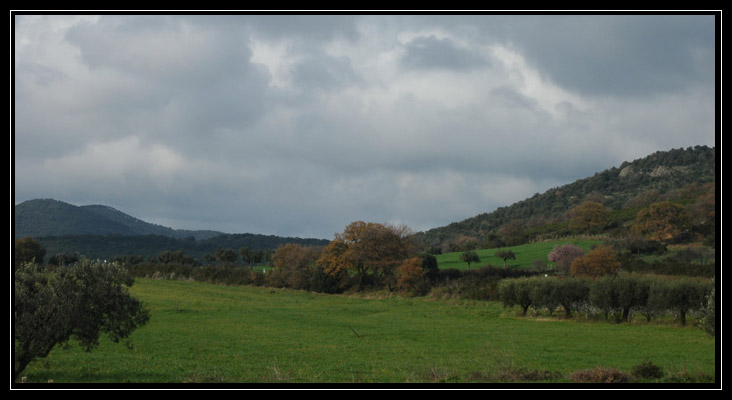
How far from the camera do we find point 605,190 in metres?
175

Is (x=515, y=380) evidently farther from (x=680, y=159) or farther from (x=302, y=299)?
(x=680, y=159)

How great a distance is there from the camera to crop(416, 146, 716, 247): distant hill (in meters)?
154

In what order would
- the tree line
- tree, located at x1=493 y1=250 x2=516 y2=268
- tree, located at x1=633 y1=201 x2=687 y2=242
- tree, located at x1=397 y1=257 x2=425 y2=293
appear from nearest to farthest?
1. the tree line
2. tree, located at x1=397 y1=257 x2=425 y2=293
3. tree, located at x1=493 y1=250 x2=516 y2=268
4. tree, located at x1=633 y1=201 x2=687 y2=242

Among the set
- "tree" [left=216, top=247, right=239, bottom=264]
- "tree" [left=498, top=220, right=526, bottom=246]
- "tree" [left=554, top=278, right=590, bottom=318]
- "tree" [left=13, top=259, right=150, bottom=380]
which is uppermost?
"tree" [left=13, top=259, right=150, bottom=380]

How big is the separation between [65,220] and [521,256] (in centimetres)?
11703

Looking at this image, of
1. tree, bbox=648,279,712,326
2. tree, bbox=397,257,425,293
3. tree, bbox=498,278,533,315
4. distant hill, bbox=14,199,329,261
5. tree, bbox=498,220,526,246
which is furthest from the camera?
distant hill, bbox=14,199,329,261

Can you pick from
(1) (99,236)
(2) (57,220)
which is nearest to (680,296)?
(1) (99,236)

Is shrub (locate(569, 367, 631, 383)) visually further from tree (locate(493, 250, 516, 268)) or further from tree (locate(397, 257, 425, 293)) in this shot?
tree (locate(493, 250, 516, 268))

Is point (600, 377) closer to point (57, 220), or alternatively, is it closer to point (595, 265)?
point (595, 265)

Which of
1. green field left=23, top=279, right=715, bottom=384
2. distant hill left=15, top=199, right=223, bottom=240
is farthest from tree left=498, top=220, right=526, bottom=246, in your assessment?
distant hill left=15, top=199, right=223, bottom=240

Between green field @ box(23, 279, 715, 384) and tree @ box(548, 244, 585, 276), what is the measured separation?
22679 mm

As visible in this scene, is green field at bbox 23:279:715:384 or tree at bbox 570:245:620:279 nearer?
green field at bbox 23:279:715:384

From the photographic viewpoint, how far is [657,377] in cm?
1864
